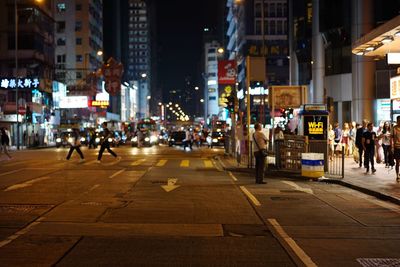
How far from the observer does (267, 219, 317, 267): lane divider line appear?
7878 mm

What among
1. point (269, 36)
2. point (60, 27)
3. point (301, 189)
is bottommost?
point (301, 189)

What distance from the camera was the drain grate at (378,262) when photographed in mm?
7754

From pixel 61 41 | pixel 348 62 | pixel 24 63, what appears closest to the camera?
pixel 348 62

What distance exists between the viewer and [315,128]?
2416cm

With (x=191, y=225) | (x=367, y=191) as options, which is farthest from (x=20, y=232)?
(x=367, y=191)

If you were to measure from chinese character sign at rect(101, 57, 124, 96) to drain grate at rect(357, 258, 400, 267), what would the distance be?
41.0m

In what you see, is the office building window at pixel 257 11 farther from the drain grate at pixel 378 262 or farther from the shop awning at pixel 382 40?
the drain grate at pixel 378 262

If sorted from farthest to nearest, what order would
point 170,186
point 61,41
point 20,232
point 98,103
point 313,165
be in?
point 61,41 < point 98,103 < point 313,165 < point 170,186 < point 20,232

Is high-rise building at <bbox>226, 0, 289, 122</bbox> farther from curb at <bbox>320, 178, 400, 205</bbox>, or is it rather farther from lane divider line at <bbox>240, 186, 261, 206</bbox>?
lane divider line at <bbox>240, 186, 261, 206</bbox>

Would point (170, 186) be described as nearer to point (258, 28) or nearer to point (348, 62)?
point (348, 62)

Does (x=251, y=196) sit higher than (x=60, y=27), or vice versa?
(x=60, y=27)

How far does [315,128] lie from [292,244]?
15.5 metres

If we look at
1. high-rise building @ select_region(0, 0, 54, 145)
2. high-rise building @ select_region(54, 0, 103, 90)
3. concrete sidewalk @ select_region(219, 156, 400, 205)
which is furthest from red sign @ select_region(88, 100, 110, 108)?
concrete sidewalk @ select_region(219, 156, 400, 205)

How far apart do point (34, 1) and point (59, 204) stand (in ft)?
206
